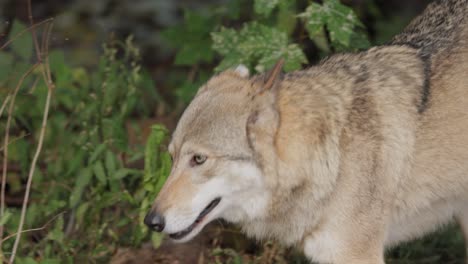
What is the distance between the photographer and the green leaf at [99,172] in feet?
19.3

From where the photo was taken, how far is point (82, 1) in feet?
33.2

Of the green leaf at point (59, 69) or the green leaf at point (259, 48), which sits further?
the green leaf at point (59, 69)

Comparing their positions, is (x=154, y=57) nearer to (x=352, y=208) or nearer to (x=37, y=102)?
(x=37, y=102)

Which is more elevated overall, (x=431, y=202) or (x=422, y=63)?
(x=422, y=63)

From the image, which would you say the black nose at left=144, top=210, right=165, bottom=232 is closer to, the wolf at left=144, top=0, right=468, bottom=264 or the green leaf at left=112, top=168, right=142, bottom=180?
the wolf at left=144, top=0, right=468, bottom=264

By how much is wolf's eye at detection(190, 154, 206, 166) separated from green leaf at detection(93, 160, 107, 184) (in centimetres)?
147

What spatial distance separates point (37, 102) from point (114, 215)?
1210mm

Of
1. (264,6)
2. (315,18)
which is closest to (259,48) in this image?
(264,6)

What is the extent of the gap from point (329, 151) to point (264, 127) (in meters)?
0.38

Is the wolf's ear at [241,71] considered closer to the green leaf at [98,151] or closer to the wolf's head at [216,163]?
the wolf's head at [216,163]

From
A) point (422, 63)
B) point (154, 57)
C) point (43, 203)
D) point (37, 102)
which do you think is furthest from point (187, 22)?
point (154, 57)

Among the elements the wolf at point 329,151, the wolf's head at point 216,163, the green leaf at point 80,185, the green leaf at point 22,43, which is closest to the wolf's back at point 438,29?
the wolf at point 329,151

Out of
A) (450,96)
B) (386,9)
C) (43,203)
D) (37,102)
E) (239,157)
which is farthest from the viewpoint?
(386,9)

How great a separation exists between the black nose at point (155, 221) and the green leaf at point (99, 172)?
4.45ft
